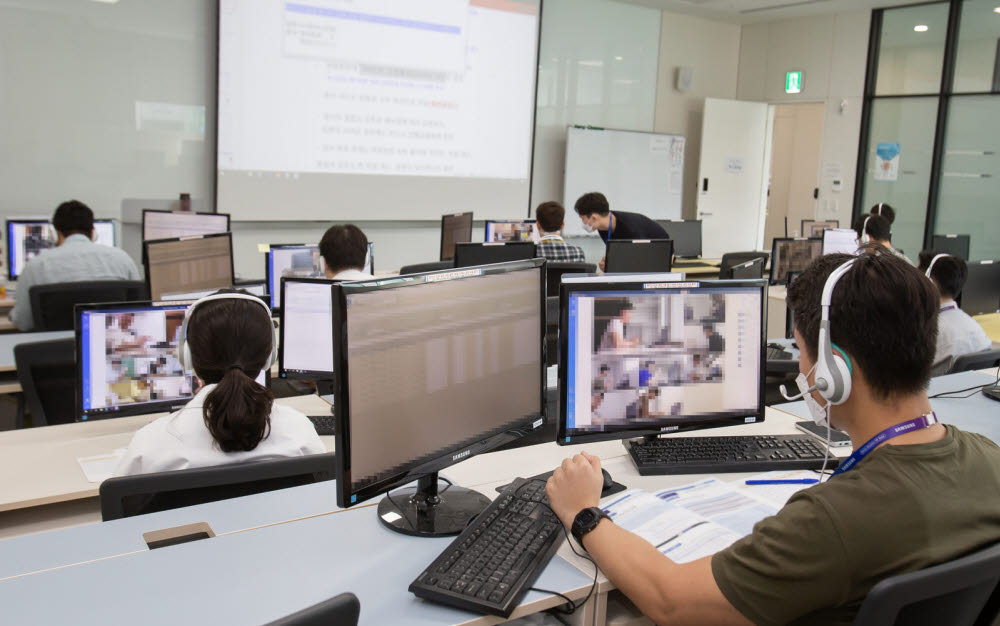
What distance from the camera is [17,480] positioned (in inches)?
77.5

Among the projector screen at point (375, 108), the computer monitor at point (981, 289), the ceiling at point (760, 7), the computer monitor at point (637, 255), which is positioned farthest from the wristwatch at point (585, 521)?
the ceiling at point (760, 7)

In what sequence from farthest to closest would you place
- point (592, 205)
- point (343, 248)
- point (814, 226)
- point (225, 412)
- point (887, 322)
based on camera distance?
point (814, 226), point (592, 205), point (343, 248), point (225, 412), point (887, 322)

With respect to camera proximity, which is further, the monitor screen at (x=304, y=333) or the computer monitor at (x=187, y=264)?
the computer monitor at (x=187, y=264)

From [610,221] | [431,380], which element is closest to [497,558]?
[431,380]

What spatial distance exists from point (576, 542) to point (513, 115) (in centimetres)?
610

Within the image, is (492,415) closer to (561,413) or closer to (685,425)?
(561,413)

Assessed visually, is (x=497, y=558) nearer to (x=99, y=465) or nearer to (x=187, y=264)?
(x=99, y=465)

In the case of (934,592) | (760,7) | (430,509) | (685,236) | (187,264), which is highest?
(760,7)

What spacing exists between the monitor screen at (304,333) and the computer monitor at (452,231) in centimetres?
275

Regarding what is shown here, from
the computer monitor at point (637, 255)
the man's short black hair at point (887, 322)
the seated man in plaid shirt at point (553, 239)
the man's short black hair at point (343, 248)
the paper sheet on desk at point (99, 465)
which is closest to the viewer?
the man's short black hair at point (887, 322)

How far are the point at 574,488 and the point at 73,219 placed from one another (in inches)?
150

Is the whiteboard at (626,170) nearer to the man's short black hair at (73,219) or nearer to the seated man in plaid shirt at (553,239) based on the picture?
the seated man in plaid shirt at (553,239)

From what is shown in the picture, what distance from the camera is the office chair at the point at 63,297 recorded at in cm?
349

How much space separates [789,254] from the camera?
5.47 metres
